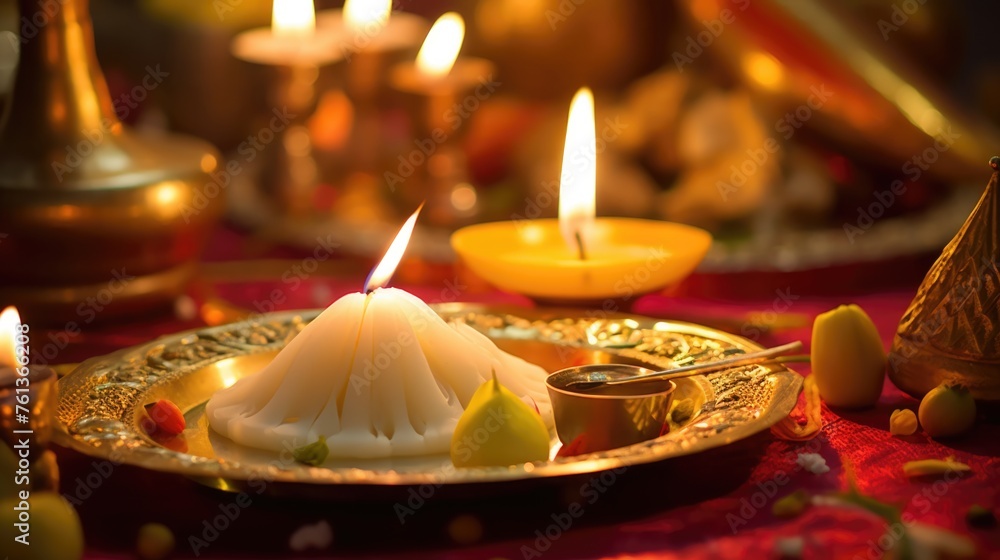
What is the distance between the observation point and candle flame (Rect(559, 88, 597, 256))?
1.81m

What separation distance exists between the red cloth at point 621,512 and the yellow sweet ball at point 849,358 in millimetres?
125

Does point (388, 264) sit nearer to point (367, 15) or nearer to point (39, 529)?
point (39, 529)

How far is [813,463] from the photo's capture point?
50.8 inches

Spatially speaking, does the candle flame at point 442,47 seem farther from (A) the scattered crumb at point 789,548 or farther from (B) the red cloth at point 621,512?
(A) the scattered crumb at point 789,548

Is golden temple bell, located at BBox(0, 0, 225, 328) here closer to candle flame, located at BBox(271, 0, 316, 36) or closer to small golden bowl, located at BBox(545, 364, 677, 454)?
candle flame, located at BBox(271, 0, 316, 36)

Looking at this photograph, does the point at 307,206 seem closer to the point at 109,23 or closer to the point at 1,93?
the point at 1,93

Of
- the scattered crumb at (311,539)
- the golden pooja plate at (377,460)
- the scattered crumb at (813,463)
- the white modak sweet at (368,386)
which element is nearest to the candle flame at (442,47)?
the golden pooja plate at (377,460)

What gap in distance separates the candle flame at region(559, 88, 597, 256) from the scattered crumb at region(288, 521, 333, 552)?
0.81 meters

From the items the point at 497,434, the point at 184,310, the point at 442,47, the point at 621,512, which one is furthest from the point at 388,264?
the point at 442,47

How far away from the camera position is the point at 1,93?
3.33m

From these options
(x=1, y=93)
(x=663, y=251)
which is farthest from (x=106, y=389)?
(x=1, y=93)

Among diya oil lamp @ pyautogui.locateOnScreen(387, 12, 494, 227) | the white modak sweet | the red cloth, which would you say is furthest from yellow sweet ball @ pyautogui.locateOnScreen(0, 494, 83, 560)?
diya oil lamp @ pyautogui.locateOnScreen(387, 12, 494, 227)

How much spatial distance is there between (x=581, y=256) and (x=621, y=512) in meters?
0.71

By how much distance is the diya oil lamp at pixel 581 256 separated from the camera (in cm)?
178
